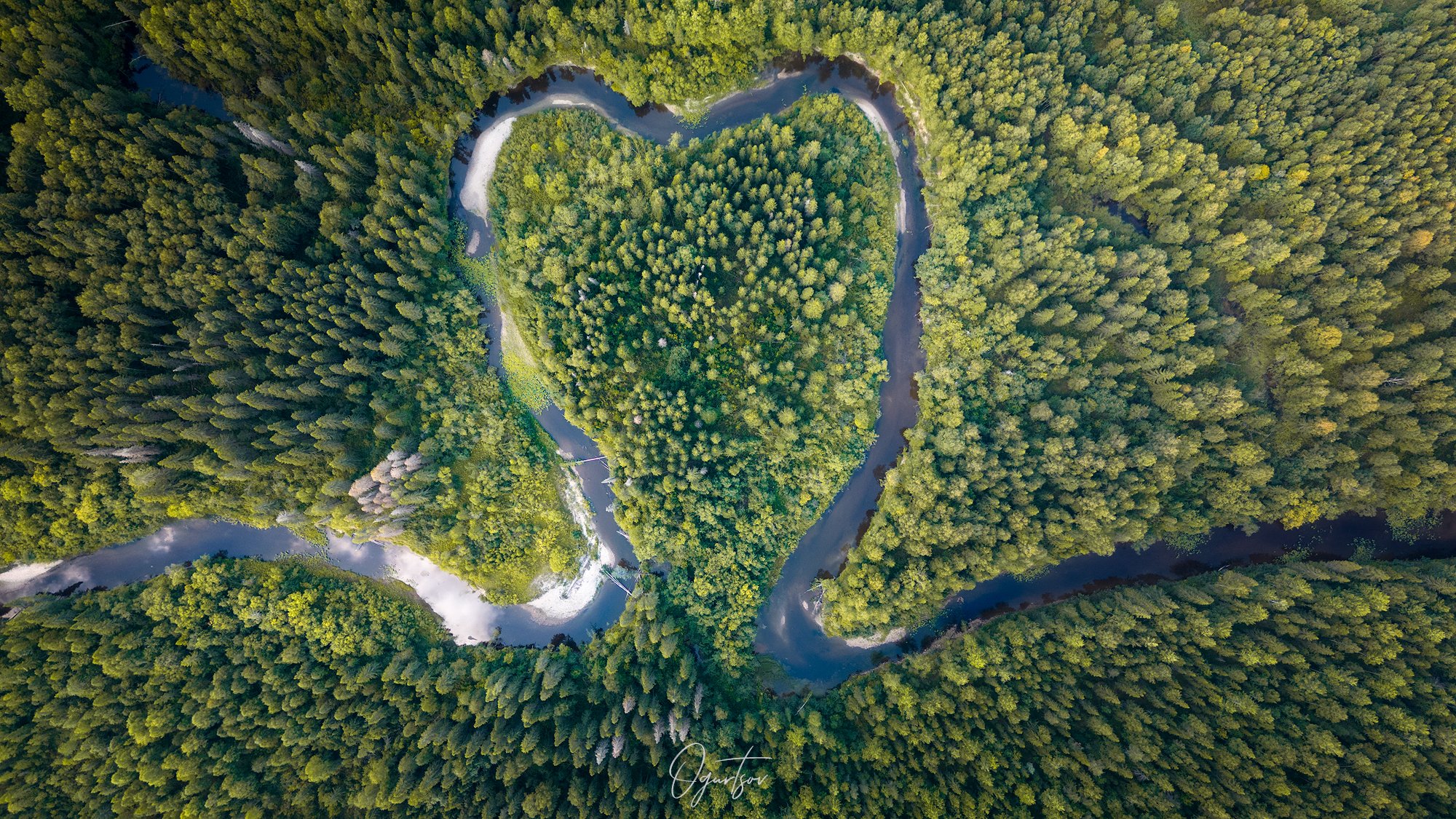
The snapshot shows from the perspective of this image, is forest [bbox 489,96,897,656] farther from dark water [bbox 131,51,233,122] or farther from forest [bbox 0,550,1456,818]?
dark water [bbox 131,51,233,122]

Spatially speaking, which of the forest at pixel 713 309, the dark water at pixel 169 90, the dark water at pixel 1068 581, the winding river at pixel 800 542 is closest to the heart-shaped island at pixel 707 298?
the forest at pixel 713 309

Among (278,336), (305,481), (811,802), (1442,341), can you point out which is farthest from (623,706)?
(1442,341)

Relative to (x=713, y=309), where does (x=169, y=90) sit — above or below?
below

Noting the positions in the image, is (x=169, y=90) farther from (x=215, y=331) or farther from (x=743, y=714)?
(x=743, y=714)
